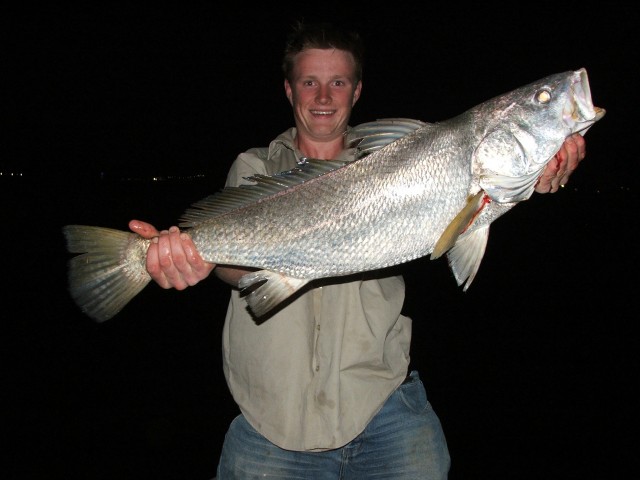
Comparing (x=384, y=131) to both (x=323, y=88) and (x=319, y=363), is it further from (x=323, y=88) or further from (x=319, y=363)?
(x=319, y=363)

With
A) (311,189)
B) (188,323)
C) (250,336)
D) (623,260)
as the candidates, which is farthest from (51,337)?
Result: (623,260)

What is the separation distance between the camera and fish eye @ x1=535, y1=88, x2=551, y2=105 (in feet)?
6.98

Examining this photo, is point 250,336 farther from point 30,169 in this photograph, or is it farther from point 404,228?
point 30,169

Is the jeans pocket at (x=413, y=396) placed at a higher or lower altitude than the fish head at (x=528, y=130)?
lower

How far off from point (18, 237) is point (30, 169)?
35516 mm

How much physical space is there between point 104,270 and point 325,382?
4.39 ft

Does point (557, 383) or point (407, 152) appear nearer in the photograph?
point (407, 152)

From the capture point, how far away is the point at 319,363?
2621 millimetres

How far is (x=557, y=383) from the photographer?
6332 millimetres

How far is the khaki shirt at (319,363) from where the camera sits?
2510 mm

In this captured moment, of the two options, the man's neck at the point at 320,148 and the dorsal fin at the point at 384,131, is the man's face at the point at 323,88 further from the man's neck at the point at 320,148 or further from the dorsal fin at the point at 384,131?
the dorsal fin at the point at 384,131

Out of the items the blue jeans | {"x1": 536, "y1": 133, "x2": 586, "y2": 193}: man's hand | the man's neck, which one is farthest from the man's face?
the blue jeans

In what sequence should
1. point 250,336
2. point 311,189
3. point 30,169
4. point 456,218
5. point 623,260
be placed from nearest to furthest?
point 456,218 → point 311,189 → point 250,336 → point 623,260 → point 30,169

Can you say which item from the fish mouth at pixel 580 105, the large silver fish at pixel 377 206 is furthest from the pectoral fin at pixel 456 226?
the fish mouth at pixel 580 105
